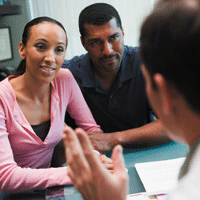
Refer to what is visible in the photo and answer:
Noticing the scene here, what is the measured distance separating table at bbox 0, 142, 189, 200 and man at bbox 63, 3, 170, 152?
1.25 ft

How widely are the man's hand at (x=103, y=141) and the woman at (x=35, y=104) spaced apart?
0.19 meters

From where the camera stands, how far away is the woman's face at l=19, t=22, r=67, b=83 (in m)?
1.26

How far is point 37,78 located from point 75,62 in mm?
489

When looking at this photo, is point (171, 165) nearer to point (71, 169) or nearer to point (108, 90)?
point (71, 169)

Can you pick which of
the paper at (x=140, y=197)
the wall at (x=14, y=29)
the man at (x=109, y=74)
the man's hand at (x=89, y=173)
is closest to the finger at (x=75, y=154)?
the man's hand at (x=89, y=173)

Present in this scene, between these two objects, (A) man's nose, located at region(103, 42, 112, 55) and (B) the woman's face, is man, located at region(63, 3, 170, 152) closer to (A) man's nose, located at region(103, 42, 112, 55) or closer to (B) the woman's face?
(A) man's nose, located at region(103, 42, 112, 55)

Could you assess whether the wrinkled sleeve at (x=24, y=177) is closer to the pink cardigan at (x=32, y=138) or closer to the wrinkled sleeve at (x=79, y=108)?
the pink cardigan at (x=32, y=138)

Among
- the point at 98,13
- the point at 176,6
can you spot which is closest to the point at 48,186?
the point at 176,6

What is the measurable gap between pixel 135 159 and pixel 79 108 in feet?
1.61

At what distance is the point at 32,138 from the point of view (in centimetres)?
126

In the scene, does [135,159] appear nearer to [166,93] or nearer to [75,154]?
[75,154]

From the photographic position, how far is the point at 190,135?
50cm

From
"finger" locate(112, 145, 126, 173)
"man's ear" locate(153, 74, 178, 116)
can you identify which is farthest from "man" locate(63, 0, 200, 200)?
"finger" locate(112, 145, 126, 173)

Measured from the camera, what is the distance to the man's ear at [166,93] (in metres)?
0.47
